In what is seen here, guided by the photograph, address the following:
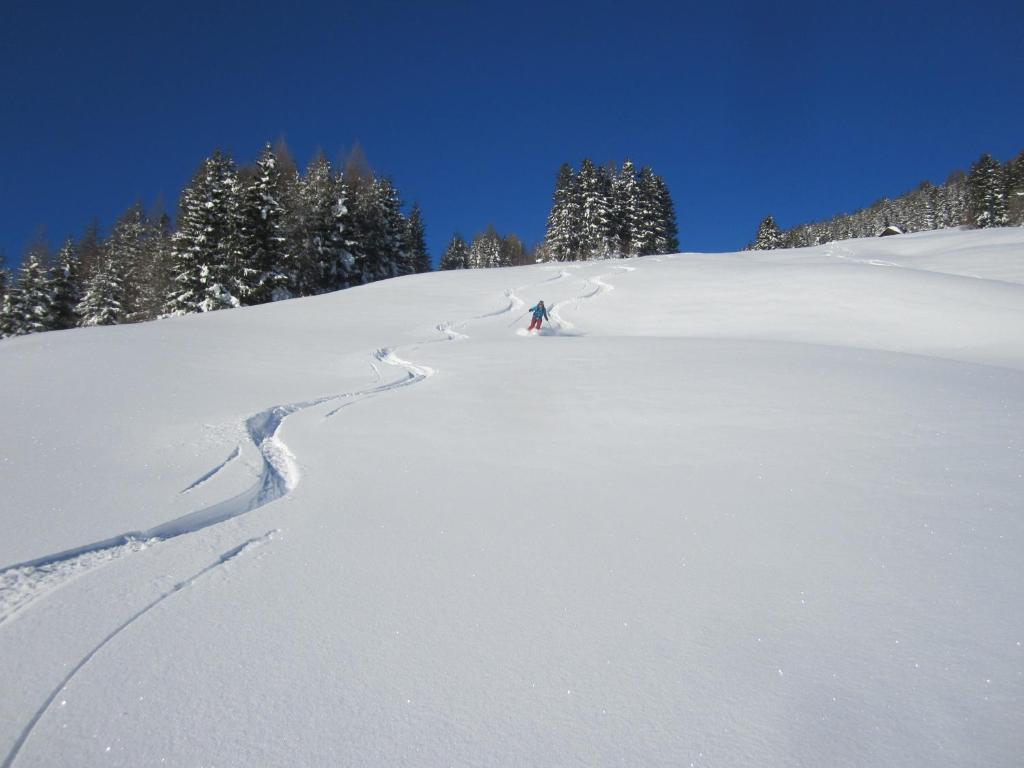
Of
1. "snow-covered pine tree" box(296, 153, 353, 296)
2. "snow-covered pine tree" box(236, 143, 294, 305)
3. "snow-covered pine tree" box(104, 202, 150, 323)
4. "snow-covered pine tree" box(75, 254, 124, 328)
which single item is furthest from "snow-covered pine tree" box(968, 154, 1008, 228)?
"snow-covered pine tree" box(75, 254, 124, 328)

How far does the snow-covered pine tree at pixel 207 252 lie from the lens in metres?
27.1

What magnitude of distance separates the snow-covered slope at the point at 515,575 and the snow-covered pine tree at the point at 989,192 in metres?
71.1

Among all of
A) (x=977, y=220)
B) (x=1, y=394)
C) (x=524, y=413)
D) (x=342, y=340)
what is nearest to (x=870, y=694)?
(x=524, y=413)

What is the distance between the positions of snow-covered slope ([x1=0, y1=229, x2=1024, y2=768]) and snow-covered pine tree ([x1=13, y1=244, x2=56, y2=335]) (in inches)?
1434

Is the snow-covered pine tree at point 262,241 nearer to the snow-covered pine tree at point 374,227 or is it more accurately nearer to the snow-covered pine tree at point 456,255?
the snow-covered pine tree at point 374,227

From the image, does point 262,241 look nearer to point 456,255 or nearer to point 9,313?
point 9,313

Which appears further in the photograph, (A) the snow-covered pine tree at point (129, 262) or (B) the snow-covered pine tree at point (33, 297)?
(A) the snow-covered pine tree at point (129, 262)

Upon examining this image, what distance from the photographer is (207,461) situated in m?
4.55

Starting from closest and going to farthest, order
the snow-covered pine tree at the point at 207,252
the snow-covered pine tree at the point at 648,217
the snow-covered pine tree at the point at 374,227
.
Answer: the snow-covered pine tree at the point at 207,252 < the snow-covered pine tree at the point at 374,227 < the snow-covered pine tree at the point at 648,217

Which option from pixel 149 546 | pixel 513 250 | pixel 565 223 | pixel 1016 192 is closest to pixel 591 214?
pixel 565 223

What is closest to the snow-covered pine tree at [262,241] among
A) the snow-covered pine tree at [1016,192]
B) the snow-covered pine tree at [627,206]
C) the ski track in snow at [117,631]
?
the ski track in snow at [117,631]

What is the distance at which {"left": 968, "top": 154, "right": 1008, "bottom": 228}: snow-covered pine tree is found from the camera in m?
56.5

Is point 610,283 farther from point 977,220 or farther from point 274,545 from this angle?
point 977,220

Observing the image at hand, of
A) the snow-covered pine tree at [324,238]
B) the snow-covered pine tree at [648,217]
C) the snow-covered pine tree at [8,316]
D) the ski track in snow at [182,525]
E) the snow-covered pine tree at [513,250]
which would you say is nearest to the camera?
the ski track in snow at [182,525]
